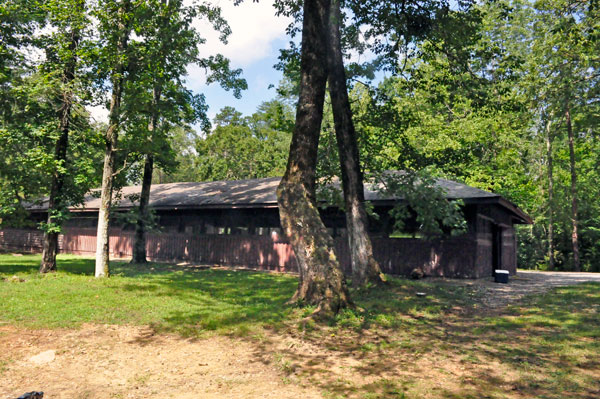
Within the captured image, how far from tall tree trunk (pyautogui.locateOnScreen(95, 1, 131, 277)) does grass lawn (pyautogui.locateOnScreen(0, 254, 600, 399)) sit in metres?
0.87

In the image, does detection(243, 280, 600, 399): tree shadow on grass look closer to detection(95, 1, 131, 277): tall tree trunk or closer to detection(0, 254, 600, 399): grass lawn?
detection(0, 254, 600, 399): grass lawn

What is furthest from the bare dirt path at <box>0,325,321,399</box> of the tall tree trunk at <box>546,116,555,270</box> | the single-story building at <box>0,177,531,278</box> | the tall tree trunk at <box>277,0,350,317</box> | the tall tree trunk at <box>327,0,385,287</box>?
the tall tree trunk at <box>546,116,555,270</box>

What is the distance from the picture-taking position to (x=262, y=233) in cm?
2288

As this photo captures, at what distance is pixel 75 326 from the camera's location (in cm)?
898

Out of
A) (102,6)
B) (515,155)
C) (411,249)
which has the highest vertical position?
(102,6)

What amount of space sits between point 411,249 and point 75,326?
13750mm

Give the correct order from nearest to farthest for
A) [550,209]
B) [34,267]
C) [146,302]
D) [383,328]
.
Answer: [383,328], [146,302], [34,267], [550,209]

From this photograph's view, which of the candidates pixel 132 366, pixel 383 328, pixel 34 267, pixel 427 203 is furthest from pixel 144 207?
pixel 383 328

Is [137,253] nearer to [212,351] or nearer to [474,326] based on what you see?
[212,351]

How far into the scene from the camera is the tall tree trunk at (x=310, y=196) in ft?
33.5

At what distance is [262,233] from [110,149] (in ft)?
30.8

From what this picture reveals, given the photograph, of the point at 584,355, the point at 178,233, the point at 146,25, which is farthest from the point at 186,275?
the point at 584,355

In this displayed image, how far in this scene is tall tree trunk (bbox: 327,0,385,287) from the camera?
44.6ft

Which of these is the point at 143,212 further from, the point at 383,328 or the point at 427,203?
the point at 383,328
